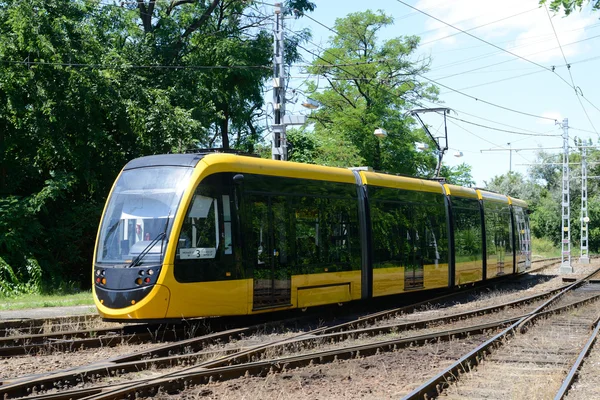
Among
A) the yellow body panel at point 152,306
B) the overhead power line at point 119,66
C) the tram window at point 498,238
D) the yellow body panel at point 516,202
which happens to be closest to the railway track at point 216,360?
the yellow body panel at point 152,306

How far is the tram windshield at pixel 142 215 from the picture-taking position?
11.4m

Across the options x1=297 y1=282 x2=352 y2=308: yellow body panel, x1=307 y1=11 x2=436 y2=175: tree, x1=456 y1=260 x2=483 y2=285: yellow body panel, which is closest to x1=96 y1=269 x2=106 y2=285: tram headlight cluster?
x1=297 y1=282 x2=352 y2=308: yellow body panel

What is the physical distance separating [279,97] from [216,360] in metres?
12.2

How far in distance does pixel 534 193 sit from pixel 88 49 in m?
69.8

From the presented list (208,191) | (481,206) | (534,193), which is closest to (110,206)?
(208,191)

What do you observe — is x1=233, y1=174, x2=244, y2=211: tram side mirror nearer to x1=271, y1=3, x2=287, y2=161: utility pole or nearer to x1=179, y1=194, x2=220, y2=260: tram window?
x1=179, y1=194, x2=220, y2=260: tram window

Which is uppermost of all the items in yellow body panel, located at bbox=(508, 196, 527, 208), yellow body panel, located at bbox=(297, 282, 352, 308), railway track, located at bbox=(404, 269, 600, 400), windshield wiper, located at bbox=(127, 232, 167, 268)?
yellow body panel, located at bbox=(508, 196, 527, 208)

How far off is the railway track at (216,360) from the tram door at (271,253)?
98 centimetres

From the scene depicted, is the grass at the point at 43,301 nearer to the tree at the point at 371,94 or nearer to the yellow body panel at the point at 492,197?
the yellow body panel at the point at 492,197

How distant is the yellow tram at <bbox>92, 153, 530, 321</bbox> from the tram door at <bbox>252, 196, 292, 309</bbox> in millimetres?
19

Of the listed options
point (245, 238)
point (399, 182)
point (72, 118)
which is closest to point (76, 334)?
point (245, 238)

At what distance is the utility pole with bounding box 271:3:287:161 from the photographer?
19938 millimetres

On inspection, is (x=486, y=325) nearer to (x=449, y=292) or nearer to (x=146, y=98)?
(x=449, y=292)

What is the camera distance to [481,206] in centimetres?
2353
